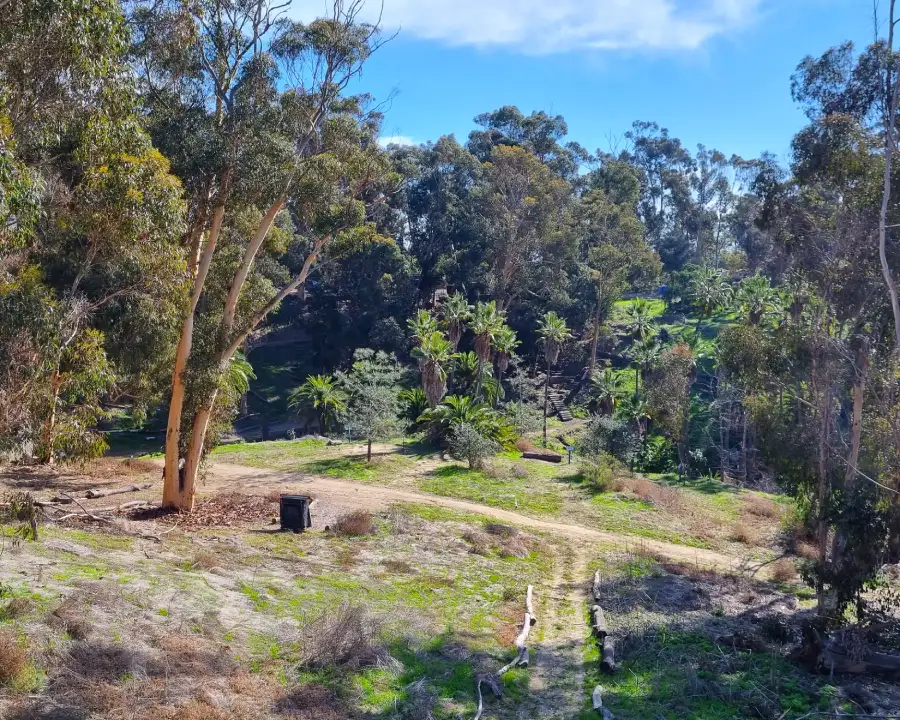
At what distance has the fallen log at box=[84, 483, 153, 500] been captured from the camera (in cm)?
1909

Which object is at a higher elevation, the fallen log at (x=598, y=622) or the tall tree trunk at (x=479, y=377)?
the tall tree trunk at (x=479, y=377)

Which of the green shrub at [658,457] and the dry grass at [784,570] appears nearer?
the dry grass at [784,570]

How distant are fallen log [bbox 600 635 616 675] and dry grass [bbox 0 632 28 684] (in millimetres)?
7060

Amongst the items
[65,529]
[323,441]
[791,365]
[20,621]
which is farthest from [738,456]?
[20,621]

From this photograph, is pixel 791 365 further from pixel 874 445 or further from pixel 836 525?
pixel 836 525

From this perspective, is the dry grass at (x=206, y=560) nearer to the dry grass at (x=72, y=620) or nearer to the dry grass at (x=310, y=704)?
the dry grass at (x=72, y=620)

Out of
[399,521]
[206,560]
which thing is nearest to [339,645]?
[206,560]

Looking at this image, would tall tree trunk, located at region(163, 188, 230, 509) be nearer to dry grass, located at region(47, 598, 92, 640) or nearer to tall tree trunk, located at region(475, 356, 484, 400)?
dry grass, located at region(47, 598, 92, 640)

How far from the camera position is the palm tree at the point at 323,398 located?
3944 centimetres

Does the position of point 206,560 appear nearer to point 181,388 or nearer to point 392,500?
point 181,388

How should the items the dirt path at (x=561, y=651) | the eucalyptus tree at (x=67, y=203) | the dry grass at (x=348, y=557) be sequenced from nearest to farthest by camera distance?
the dirt path at (x=561, y=651) → the eucalyptus tree at (x=67, y=203) → the dry grass at (x=348, y=557)

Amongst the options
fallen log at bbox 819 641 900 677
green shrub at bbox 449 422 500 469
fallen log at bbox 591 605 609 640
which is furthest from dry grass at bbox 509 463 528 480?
fallen log at bbox 819 641 900 677

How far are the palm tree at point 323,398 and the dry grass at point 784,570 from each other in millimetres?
24320

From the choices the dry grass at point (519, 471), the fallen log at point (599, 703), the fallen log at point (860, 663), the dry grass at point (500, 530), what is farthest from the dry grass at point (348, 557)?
the dry grass at point (519, 471)
